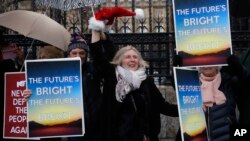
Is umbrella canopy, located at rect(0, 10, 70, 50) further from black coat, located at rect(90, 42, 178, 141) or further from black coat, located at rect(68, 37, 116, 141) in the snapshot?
black coat, located at rect(90, 42, 178, 141)

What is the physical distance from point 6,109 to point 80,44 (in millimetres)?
1087

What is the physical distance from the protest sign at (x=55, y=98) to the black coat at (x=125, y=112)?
0.85 ft

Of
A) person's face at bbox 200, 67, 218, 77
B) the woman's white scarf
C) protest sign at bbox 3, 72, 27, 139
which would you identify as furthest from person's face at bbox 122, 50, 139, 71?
protest sign at bbox 3, 72, 27, 139

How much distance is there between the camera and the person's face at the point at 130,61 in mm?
5789

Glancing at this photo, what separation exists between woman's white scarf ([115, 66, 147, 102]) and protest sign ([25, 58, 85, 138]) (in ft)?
1.24

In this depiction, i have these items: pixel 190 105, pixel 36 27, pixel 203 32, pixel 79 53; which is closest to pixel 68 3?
pixel 36 27

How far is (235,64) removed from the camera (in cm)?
523

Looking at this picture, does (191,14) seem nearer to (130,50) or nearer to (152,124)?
(130,50)

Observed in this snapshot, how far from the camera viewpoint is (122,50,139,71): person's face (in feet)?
19.0

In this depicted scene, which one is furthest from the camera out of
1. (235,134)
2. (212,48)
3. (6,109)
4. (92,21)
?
(6,109)

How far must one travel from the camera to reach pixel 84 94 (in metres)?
5.97

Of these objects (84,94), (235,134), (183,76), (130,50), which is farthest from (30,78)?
(235,134)

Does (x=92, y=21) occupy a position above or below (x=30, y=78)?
above

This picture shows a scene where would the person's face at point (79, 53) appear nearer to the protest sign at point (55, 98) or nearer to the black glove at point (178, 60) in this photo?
the protest sign at point (55, 98)
